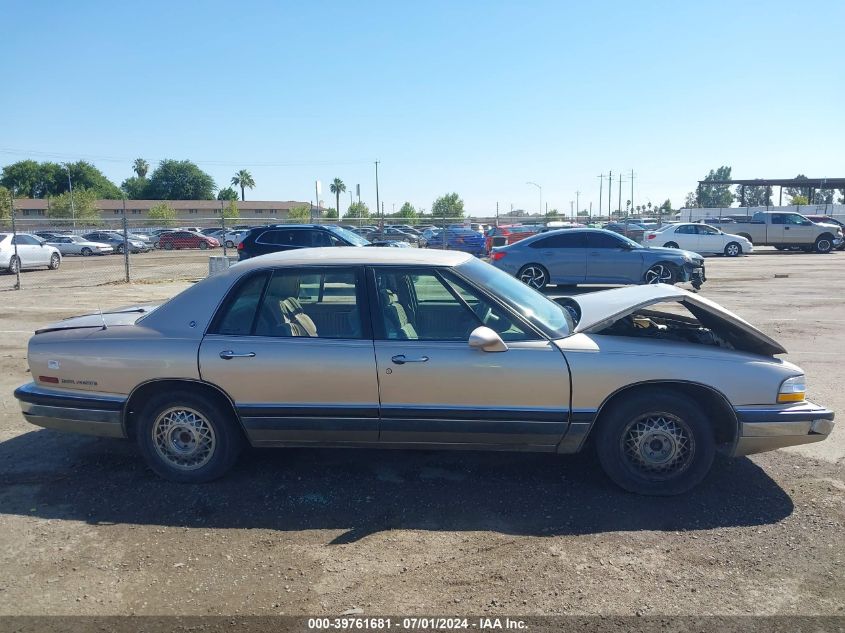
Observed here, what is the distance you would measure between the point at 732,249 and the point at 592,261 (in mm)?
15260

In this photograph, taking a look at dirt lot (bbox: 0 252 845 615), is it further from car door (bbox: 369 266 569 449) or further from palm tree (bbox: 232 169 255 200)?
palm tree (bbox: 232 169 255 200)

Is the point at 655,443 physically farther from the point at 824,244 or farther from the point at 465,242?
the point at 824,244

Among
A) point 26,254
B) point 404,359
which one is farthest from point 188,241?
point 404,359

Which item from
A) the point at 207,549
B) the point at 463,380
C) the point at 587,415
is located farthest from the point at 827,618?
the point at 207,549

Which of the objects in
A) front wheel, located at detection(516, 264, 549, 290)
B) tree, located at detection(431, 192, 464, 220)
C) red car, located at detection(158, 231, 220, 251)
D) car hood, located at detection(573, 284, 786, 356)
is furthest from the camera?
tree, located at detection(431, 192, 464, 220)

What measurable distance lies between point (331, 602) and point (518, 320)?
200cm

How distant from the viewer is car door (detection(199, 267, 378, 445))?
4121mm

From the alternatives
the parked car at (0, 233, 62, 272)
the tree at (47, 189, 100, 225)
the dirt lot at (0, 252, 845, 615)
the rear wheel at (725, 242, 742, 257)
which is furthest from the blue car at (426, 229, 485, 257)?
the tree at (47, 189, 100, 225)

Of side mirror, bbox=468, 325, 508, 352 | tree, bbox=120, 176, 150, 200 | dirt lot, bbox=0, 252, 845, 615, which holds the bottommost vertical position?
dirt lot, bbox=0, 252, 845, 615

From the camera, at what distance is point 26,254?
22.3 metres

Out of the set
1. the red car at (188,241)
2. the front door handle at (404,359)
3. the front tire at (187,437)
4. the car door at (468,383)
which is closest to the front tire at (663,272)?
the car door at (468,383)

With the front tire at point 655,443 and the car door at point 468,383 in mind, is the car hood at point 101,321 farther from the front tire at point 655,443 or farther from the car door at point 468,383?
the front tire at point 655,443

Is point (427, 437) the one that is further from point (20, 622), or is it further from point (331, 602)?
point (20, 622)

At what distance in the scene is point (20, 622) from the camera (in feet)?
9.70
